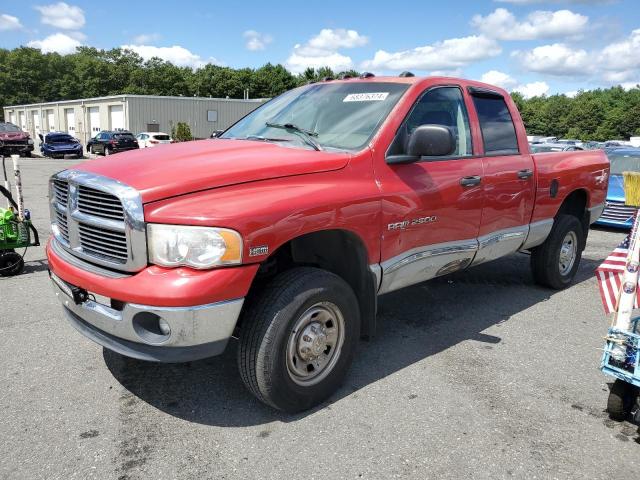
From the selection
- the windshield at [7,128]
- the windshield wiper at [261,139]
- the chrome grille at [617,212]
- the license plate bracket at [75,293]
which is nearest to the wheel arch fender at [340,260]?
the windshield wiper at [261,139]

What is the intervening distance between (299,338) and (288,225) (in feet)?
2.28

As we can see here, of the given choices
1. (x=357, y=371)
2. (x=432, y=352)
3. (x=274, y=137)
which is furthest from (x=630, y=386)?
(x=274, y=137)

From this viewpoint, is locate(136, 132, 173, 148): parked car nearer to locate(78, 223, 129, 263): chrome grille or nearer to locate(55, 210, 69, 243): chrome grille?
locate(55, 210, 69, 243): chrome grille

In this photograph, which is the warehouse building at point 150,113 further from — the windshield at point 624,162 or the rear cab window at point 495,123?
the rear cab window at point 495,123

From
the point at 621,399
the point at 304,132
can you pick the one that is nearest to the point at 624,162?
the point at 621,399

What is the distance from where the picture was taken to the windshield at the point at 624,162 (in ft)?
37.6

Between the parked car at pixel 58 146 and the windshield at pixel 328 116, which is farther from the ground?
the windshield at pixel 328 116

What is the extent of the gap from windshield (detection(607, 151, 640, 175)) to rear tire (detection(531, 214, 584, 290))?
6461 millimetres

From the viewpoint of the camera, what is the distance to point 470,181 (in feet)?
13.5

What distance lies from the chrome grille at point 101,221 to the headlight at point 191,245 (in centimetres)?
7

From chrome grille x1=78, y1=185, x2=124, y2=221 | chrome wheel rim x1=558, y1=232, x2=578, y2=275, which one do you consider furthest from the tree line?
chrome grille x1=78, y1=185, x2=124, y2=221

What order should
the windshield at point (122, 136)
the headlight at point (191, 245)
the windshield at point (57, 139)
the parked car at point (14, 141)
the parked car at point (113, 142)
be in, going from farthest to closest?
the windshield at point (122, 136) < the parked car at point (113, 142) < the windshield at point (57, 139) < the parked car at point (14, 141) < the headlight at point (191, 245)

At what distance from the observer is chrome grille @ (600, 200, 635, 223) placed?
396 inches

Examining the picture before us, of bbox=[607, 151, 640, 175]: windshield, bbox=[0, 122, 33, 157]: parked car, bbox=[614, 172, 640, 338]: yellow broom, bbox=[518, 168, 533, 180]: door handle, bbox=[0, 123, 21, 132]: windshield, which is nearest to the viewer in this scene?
bbox=[614, 172, 640, 338]: yellow broom
